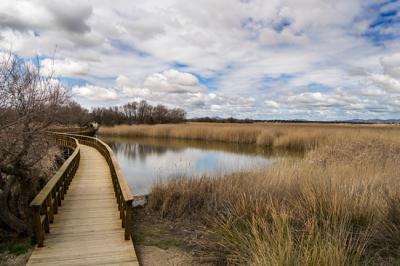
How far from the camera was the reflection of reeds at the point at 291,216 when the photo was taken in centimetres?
350

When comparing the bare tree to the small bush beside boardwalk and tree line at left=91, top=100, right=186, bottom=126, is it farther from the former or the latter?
tree line at left=91, top=100, right=186, bottom=126

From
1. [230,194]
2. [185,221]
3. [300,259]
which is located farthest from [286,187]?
[300,259]

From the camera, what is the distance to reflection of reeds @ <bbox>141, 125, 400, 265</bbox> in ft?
11.5

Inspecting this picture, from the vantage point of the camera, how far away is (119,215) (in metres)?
6.38

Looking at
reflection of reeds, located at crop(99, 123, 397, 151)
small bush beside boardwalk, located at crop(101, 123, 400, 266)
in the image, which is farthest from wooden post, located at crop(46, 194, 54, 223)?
reflection of reeds, located at crop(99, 123, 397, 151)

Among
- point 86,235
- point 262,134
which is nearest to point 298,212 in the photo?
point 86,235

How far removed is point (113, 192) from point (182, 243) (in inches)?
152

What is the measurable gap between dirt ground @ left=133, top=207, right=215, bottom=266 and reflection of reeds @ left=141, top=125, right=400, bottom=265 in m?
0.29

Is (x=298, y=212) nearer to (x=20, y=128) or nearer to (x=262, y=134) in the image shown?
(x=20, y=128)

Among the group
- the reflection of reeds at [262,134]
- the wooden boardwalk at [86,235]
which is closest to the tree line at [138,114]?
the reflection of reeds at [262,134]

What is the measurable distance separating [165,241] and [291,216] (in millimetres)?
2302

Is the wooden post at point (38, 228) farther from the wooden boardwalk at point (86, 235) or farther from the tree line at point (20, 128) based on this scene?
the tree line at point (20, 128)

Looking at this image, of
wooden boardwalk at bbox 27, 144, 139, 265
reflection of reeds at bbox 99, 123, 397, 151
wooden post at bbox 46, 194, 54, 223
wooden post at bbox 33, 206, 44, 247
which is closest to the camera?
wooden boardwalk at bbox 27, 144, 139, 265

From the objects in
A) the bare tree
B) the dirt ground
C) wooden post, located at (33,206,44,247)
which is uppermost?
the bare tree
